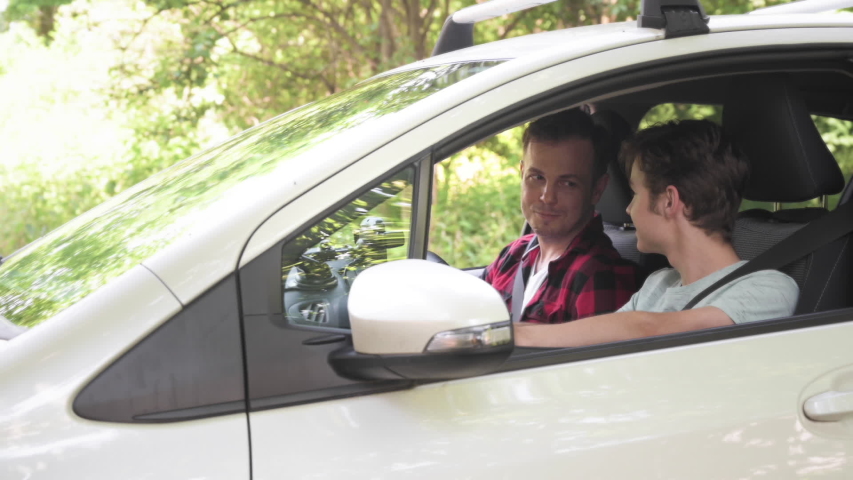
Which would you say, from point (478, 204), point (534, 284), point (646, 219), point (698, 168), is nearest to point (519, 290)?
point (534, 284)

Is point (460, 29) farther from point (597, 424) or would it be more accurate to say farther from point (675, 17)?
point (597, 424)

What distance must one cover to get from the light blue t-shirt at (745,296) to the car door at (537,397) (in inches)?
6.1

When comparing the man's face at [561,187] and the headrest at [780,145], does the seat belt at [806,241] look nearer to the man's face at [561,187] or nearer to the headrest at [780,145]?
the headrest at [780,145]

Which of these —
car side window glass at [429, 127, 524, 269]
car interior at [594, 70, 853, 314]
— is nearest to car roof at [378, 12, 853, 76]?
car interior at [594, 70, 853, 314]

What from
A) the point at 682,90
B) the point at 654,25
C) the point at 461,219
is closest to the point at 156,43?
the point at 461,219

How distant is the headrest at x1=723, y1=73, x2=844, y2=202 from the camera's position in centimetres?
220

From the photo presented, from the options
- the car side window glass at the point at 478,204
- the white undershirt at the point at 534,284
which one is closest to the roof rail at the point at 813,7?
the white undershirt at the point at 534,284

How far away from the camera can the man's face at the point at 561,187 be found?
2.53 m

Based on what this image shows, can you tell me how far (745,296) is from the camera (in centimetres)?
188

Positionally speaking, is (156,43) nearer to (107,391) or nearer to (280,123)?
(280,123)

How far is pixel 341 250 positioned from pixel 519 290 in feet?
3.95

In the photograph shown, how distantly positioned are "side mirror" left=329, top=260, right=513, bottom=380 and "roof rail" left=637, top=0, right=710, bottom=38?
0.71 metres

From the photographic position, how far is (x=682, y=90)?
8.58ft

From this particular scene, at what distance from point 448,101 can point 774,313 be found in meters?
0.82
